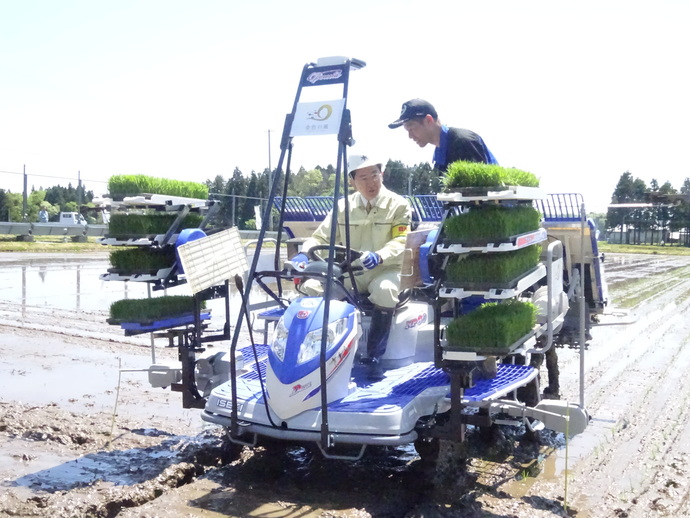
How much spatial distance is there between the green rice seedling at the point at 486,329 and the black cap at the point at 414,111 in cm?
179

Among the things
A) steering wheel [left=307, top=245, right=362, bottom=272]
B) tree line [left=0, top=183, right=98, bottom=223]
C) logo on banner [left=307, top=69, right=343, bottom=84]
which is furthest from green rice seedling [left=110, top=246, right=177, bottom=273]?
tree line [left=0, top=183, right=98, bottom=223]

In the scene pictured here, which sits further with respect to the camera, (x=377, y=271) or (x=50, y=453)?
(x=377, y=271)

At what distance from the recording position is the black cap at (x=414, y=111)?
19.5 feet

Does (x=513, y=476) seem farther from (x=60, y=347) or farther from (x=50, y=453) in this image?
(x=60, y=347)

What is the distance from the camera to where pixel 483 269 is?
4.67 meters

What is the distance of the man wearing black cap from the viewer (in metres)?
5.89

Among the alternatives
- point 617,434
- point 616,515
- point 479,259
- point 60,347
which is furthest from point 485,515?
point 60,347

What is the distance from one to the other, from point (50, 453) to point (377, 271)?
2.80 meters

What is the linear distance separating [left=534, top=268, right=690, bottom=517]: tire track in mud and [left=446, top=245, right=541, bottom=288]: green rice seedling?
1.54 m

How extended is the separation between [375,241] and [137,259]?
1.90 metres

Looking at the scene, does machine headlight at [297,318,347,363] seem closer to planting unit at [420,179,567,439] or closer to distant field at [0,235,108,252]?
planting unit at [420,179,567,439]

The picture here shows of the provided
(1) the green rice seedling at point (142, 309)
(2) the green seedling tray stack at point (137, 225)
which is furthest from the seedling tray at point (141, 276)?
(2) the green seedling tray stack at point (137, 225)

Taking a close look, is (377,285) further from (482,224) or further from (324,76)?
(324,76)

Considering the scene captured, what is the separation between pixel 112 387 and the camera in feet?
25.6
